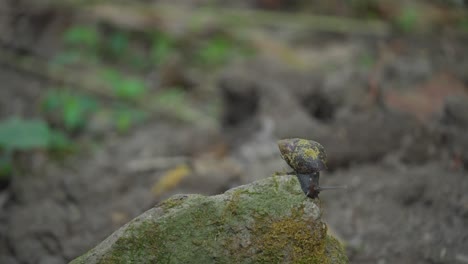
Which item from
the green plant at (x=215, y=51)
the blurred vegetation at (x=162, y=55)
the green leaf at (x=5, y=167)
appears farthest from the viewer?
the green plant at (x=215, y=51)

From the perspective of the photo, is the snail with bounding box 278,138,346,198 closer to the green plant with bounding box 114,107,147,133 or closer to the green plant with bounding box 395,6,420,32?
the green plant with bounding box 114,107,147,133

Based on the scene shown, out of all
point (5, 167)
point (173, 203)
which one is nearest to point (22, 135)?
point (5, 167)

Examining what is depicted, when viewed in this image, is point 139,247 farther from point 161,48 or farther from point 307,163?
point 161,48

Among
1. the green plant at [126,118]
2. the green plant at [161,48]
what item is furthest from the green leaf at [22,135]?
the green plant at [161,48]

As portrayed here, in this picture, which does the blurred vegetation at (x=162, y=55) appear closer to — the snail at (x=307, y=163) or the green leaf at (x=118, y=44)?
the green leaf at (x=118, y=44)

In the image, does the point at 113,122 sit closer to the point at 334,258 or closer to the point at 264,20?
the point at 264,20

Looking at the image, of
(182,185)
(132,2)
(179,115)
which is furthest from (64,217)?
(132,2)
